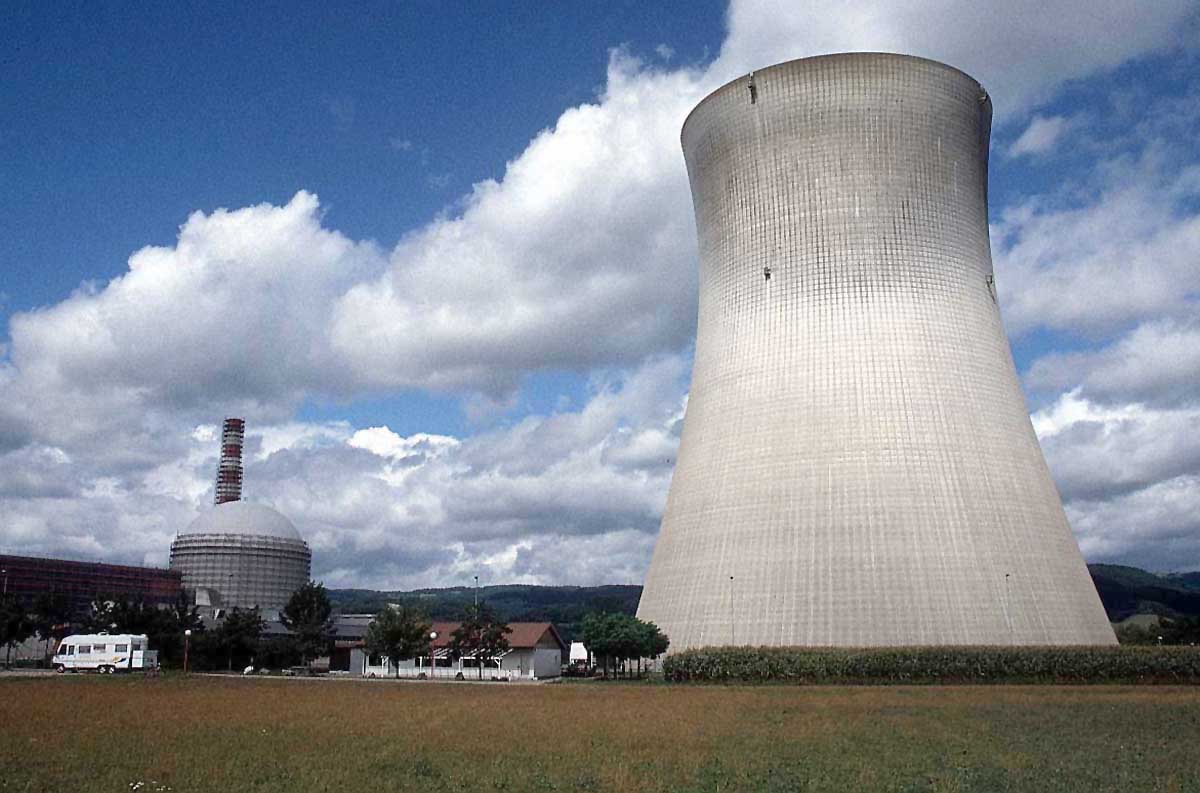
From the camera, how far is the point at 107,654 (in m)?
42.2

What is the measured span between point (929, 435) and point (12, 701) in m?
20.6

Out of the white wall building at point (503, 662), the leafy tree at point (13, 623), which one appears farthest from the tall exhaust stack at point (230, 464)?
the white wall building at point (503, 662)

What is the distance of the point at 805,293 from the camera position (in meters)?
27.3

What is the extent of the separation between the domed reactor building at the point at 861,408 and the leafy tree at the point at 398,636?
60.7 ft

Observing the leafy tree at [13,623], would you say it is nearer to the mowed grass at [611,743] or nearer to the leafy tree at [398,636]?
the leafy tree at [398,636]

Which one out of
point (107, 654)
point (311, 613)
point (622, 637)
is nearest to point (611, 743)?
point (622, 637)

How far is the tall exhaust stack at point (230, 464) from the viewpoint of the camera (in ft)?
264

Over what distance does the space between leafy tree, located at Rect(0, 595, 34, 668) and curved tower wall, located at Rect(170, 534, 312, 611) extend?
1965 cm

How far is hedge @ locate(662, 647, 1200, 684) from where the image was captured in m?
25.4

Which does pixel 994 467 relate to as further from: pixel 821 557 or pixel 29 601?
pixel 29 601

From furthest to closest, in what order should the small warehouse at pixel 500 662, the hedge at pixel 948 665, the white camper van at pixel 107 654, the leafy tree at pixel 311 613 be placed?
the leafy tree at pixel 311 613, the small warehouse at pixel 500 662, the white camper van at pixel 107 654, the hedge at pixel 948 665

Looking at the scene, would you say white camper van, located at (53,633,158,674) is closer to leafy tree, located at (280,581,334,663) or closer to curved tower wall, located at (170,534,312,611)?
leafy tree, located at (280,581,334,663)

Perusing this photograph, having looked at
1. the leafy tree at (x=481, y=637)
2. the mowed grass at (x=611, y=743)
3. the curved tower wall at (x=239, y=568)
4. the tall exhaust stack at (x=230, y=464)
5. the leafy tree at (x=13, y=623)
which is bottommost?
the mowed grass at (x=611, y=743)

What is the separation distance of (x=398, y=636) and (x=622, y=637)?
16.5 meters
